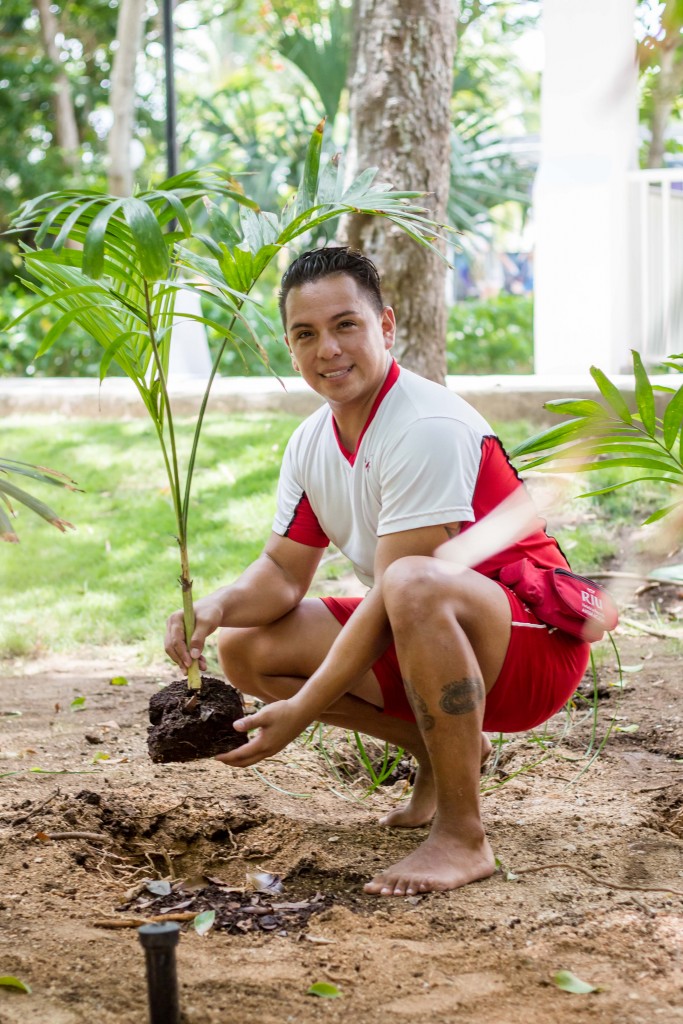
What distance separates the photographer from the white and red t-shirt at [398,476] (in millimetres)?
2242

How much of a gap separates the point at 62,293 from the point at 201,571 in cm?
288

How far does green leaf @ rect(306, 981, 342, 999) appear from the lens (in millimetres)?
1736

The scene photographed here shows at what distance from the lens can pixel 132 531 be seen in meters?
5.54

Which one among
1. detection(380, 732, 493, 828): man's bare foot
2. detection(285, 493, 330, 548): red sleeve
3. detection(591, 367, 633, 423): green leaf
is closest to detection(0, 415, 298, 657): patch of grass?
detection(285, 493, 330, 548): red sleeve

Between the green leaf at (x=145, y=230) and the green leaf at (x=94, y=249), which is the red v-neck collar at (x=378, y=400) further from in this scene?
the green leaf at (x=94, y=249)

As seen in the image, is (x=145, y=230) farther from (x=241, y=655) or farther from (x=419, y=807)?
(x=419, y=807)

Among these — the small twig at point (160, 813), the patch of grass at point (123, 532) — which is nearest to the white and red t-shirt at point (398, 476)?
the small twig at point (160, 813)

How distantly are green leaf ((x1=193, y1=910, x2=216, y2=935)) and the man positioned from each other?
1.02ft

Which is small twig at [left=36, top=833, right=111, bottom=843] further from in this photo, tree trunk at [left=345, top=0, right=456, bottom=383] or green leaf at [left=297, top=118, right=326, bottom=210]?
tree trunk at [left=345, top=0, right=456, bottom=383]

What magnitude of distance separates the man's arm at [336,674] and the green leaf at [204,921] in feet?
1.04

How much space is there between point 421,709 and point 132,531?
11.7 feet

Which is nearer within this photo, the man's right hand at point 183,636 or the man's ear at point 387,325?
the man's right hand at point 183,636

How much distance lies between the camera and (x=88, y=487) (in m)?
6.18

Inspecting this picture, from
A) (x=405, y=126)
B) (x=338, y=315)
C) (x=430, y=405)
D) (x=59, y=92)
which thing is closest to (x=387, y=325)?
(x=338, y=315)
